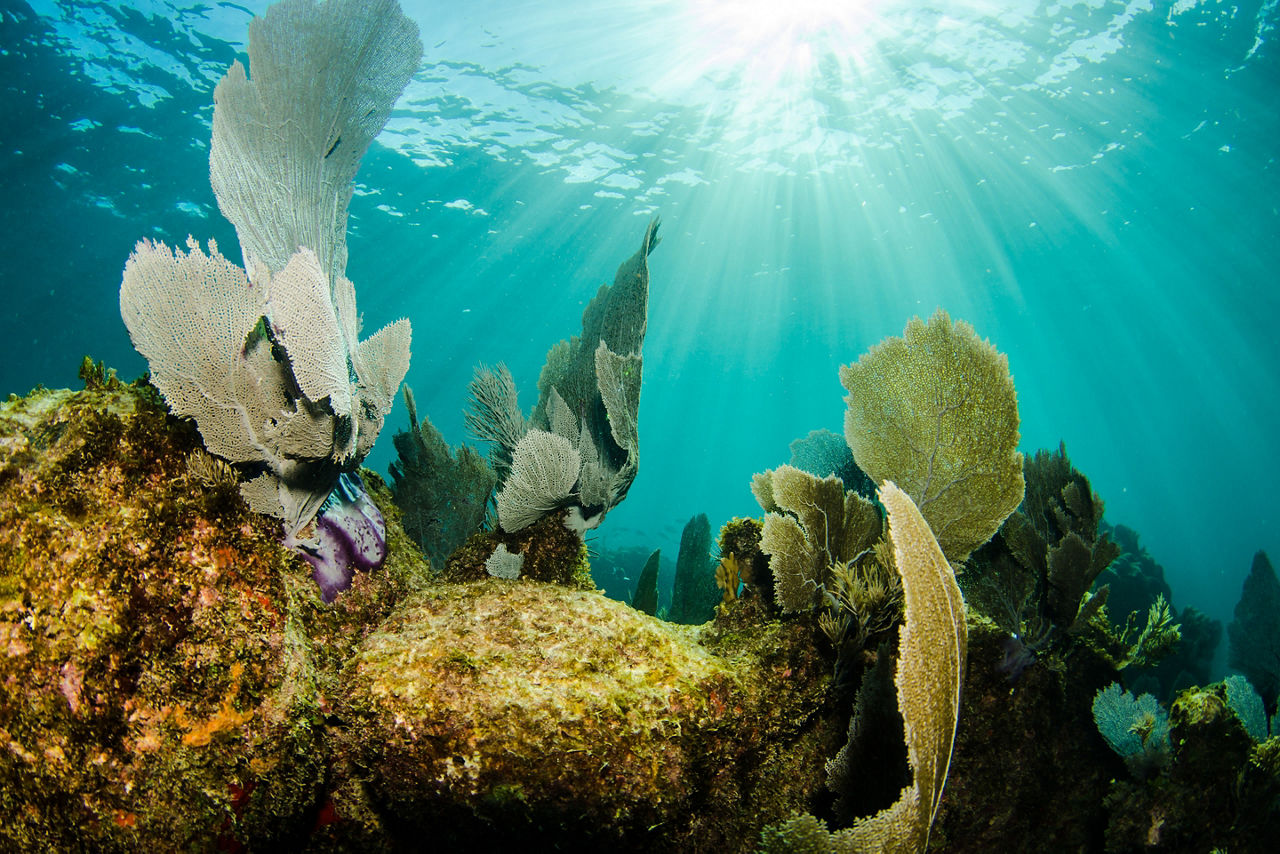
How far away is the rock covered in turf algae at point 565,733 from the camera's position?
5.04 feet

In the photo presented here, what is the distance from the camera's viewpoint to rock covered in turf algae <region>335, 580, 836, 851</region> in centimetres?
154

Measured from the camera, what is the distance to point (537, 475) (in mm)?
2596

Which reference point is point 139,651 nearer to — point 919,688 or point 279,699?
point 279,699

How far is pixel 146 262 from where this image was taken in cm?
165

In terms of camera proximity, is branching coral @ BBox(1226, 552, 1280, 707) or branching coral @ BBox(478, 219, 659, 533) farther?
branching coral @ BBox(1226, 552, 1280, 707)

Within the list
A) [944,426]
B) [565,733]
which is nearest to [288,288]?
[565,733]

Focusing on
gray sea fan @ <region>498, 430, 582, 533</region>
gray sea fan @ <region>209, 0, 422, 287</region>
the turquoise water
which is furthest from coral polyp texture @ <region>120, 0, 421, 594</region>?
the turquoise water

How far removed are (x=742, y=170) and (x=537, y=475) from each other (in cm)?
2740

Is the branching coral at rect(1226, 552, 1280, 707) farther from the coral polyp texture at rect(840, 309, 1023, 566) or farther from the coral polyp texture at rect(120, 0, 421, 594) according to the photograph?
the coral polyp texture at rect(120, 0, 421, 594)

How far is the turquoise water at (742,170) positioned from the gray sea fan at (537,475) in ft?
61.4

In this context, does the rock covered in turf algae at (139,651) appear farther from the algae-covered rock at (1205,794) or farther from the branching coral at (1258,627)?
the branching coral at (1258,627)

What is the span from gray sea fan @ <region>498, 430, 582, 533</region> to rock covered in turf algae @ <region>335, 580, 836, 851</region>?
0.72 m

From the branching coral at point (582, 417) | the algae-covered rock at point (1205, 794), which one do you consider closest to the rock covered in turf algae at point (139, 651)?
the branching coral at point (582, 417)

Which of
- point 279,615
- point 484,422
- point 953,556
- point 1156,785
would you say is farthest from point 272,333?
point 1156,785
